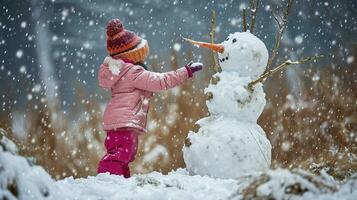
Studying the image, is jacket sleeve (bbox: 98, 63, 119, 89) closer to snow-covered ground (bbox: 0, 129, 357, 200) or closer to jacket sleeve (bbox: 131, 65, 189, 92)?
jacket sleeve (bbox: 131, 65, 189, 92)

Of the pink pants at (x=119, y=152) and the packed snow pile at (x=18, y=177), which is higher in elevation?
the packed snow pile at (x=18, y=177)

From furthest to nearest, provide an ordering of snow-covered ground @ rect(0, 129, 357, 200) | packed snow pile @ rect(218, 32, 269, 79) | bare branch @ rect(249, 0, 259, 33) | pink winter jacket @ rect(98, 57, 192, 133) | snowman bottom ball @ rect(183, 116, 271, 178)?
bare branch @ rect(249, 0, 259, 33) → pink winter jacket @ rect(98, 57, 192, 133) → packed snow pile @ rect(218, 32, 269, 79) → snowman bottom ball @ rect(183, 116, 271, 178) → snow-covered ground @ rect(0, 129, 357, 200)

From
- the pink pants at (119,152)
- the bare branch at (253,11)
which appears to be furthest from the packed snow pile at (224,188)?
the bare branch at (253,11)

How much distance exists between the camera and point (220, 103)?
12.3ft

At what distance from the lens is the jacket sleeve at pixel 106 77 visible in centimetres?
404

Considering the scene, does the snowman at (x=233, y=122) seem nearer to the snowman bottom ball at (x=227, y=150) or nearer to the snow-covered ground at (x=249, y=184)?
the snowman bottom ball at (x=227, y=150)

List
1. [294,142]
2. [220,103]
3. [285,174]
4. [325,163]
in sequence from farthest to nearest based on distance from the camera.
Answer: [294,142], [220,103], [325,163], [285,174]

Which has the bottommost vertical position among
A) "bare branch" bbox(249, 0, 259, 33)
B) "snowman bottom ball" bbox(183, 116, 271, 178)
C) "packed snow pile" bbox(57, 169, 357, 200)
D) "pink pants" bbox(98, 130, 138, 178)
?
"pink pants" bbox(98, 130, 138, 178)

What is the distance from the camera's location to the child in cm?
388

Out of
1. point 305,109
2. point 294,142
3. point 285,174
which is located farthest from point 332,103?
point 285,174

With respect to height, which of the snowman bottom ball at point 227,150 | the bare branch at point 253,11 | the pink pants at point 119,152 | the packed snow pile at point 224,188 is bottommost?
the pink pants at point 119,152

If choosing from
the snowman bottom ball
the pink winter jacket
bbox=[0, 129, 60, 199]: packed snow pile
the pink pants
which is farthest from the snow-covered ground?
the pink winter jacket

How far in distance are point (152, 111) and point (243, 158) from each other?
2065 mm

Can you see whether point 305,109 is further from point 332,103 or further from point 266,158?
point 266,158
